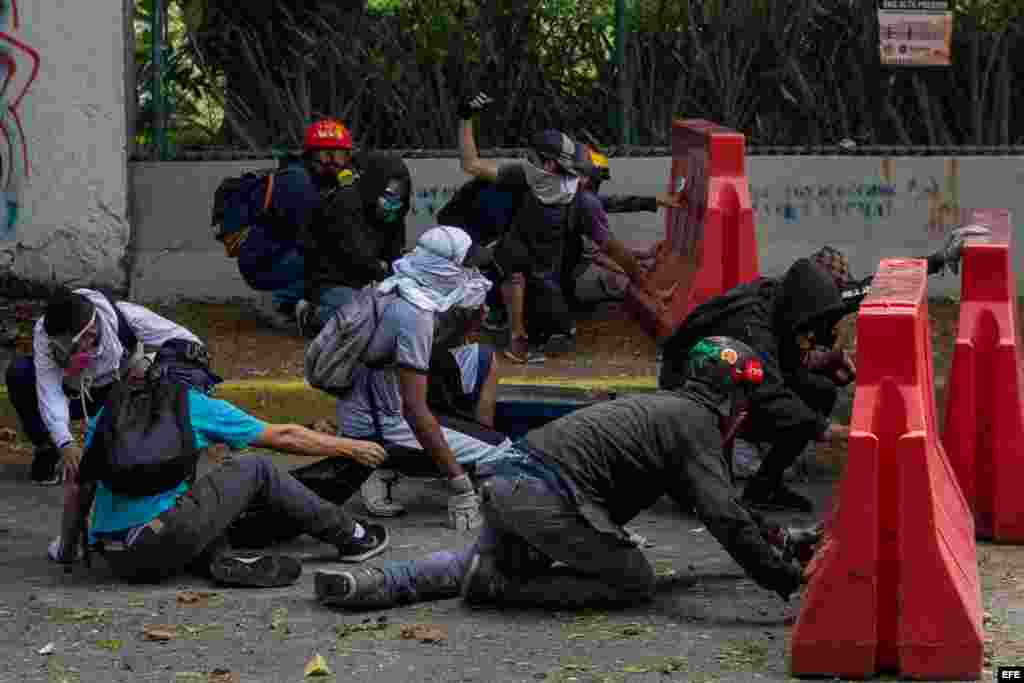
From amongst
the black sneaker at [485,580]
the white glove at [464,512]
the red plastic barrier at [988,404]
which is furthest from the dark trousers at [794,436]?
the black sneaker at [485,580]

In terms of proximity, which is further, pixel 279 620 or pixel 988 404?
pixel 988 404

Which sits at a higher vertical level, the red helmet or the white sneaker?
the red helmet

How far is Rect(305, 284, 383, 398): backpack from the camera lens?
9.62 m

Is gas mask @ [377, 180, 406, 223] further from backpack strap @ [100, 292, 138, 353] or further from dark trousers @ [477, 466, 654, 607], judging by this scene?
dark trousers @ [477, 466, 654, 607]

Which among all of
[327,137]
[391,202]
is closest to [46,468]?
[391,202]

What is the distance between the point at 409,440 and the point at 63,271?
3.77 meters

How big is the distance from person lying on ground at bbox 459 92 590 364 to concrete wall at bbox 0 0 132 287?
6.36 feet

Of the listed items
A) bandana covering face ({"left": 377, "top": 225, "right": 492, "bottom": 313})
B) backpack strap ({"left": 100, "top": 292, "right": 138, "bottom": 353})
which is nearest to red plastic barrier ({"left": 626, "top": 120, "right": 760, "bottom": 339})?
bandana covering face ({"left": 377, "top": 225, "right": 492, "bottom": 313})

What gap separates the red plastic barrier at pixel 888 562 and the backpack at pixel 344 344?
2.74m

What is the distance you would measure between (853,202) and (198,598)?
584cm

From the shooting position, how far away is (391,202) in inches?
452

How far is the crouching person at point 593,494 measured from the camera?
804cm

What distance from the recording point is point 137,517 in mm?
8602

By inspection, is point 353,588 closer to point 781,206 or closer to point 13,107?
point 13,107
